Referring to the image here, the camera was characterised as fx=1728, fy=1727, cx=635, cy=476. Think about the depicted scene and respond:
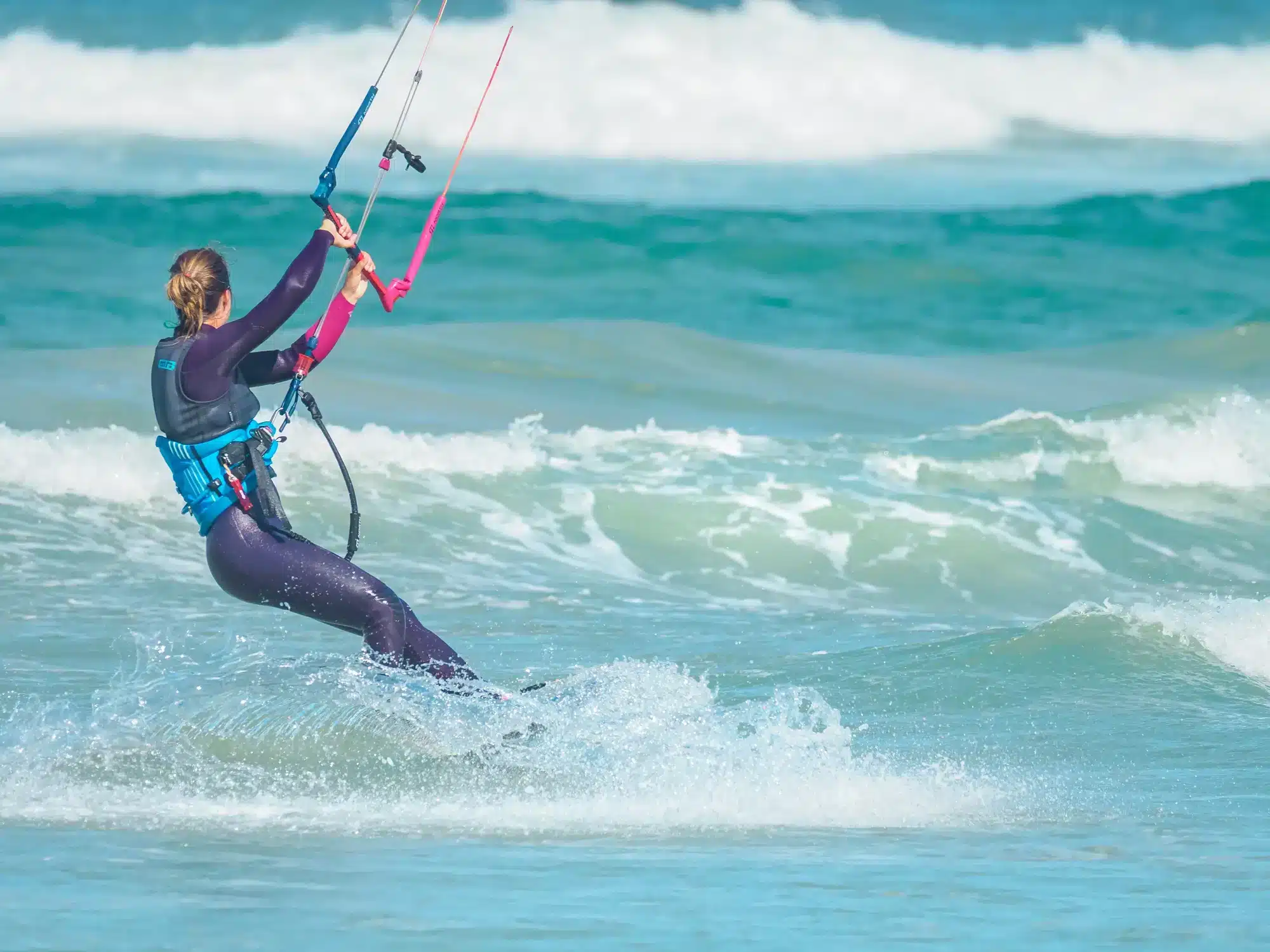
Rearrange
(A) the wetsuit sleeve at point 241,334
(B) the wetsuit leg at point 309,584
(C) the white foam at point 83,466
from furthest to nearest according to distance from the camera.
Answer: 1. (C) the white foam at point 83,466
2. (B) the wetsuit leg at point 309,584
3. (A) the wetsuit sleeve at point 241,334

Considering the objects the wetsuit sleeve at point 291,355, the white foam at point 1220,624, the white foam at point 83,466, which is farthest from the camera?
the white foam at point 83,466

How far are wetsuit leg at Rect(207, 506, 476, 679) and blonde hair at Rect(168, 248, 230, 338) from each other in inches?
25.4

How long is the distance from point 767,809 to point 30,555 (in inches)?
306

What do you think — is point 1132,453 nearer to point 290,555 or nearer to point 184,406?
point 290,555

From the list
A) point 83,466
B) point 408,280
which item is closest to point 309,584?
point 408,280

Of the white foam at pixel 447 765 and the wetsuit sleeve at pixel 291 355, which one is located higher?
the wetsuit sleeve at pixel 291 355

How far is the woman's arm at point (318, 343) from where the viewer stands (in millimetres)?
5824

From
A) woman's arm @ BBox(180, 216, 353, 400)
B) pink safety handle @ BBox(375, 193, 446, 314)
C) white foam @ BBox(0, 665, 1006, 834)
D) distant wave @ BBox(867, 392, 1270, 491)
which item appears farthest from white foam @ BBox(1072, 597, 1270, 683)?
distant wave @ BBox(867, 392, 1270, 491)

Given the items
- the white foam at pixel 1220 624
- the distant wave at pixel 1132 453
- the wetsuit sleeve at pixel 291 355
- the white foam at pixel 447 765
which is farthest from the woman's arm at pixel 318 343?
the distant wave at pixel 1132 453

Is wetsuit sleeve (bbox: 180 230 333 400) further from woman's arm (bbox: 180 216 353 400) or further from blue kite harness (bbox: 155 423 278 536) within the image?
blue kite harness (bbox: 155 423 278 536)

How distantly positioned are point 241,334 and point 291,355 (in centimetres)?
38

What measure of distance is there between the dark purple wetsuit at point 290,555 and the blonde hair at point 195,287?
78 millimetres

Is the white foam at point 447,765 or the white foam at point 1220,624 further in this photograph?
the white foam at point 1220,624

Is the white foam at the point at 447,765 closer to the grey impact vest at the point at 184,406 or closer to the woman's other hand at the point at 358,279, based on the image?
the grey impact vest at the point at 184,406
